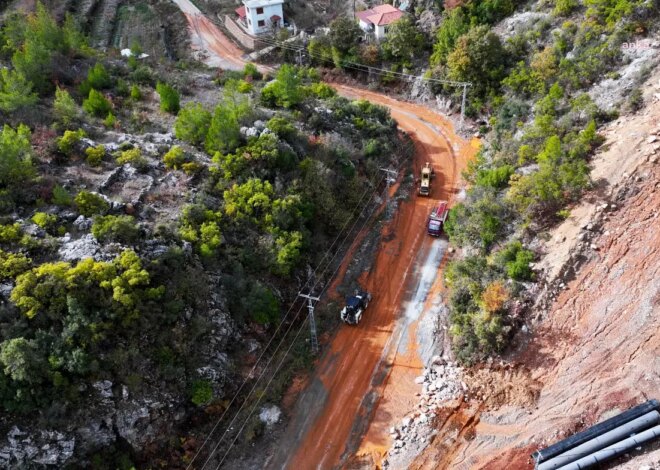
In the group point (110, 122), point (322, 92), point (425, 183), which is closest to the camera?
Result: point (110, 122)

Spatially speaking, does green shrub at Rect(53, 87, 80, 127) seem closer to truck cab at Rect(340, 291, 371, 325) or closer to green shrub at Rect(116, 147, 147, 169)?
green shrub at Rect(116, 147, 147, 169)

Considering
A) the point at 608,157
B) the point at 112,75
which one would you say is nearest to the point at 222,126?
the point at 112,75

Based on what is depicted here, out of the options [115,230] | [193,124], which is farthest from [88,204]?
[193,124]

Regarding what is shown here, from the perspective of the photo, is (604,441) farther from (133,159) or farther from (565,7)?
(565,7)

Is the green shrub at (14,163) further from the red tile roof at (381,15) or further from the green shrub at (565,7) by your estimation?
the green shrub at (565,7)

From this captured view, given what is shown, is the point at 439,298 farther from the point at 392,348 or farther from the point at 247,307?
the point at 247,307

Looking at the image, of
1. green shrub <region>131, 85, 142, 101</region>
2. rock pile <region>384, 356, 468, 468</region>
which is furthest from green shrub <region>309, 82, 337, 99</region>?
rock pile <region>384, 356, 468, 468</region>
